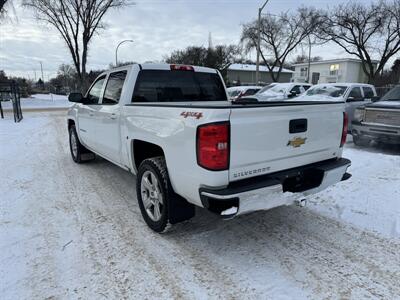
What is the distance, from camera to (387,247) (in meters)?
3.16

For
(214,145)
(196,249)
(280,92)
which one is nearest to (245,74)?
(280,92)

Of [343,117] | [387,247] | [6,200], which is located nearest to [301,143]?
[343,117]

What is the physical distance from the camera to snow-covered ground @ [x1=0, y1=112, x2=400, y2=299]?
8.35 feet

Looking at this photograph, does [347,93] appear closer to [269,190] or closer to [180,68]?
[180,68]

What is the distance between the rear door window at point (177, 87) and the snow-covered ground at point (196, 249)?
1.57 m

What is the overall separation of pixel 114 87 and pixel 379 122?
645 cm

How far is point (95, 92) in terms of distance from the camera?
17.6ft

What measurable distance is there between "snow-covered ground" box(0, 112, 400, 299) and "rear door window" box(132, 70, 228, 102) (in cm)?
157

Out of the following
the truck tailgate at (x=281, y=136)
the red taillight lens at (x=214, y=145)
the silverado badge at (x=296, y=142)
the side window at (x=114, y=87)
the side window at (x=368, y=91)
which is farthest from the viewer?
the side window at (x=368, y=91)

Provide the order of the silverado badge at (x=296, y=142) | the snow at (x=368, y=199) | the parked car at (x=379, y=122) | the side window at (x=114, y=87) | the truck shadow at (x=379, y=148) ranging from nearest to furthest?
1. the silverado badge at (x=296, y=142)
2. the snow at (x=368, y=199)
3. the side window at (x=114, y=87)
4. the parked car at (x=379, y=122)
5. the truck shadow at (x=379, y=148)

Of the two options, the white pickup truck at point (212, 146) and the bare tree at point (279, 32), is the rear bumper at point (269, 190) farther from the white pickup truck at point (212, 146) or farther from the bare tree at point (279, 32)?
the bare tree at point (279, 32)

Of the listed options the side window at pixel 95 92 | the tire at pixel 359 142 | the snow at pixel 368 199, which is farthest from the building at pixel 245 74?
the side window at pixel 95 92

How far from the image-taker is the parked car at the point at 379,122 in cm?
716

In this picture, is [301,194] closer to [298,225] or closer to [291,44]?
[298,225]
